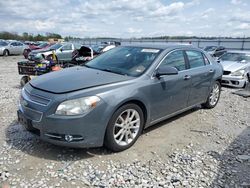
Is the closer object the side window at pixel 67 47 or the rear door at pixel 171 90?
the rear door at pixel 171 90

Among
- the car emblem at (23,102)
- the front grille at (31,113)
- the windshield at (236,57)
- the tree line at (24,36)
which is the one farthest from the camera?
the tree line at (24,36)

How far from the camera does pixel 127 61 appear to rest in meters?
4.23

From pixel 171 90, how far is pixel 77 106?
1.85m

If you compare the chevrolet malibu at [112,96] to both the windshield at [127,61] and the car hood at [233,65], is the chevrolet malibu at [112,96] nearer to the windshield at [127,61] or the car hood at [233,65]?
the windshield at [127,61]

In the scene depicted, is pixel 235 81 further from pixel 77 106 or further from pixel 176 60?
pixel 77 106

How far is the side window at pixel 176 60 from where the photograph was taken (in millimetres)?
4261

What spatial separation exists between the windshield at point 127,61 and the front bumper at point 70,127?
1042mm

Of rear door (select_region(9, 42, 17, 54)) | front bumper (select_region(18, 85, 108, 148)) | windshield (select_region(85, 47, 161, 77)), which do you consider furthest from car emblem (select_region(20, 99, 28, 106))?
rear door (select_region(9, 42, 17, 54))

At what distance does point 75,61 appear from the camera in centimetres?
949

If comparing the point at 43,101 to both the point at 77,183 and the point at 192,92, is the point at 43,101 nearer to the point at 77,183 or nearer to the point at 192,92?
the point at 77,183

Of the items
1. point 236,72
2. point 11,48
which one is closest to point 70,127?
point 236,72

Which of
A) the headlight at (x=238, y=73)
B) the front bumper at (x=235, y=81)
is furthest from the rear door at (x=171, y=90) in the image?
the headlight at (x=238, y=73)

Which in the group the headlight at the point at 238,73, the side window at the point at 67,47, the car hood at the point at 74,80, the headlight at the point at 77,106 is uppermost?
the side window at the point at 67,47

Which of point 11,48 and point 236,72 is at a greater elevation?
point 11,48
